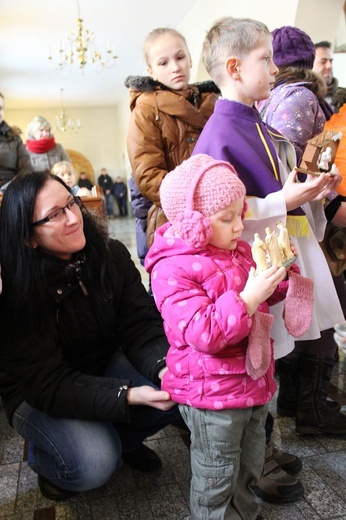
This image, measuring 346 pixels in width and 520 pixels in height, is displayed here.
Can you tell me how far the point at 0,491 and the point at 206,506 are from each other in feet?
2.85

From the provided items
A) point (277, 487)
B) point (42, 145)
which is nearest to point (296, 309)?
point (277, 487)

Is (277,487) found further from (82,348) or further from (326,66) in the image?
(326,66)

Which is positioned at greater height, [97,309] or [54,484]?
[97,309]

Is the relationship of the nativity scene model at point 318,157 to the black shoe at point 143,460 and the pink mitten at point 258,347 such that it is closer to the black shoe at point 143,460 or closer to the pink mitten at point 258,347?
the pink mitten at point 258,347

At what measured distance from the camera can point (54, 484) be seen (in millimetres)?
1635

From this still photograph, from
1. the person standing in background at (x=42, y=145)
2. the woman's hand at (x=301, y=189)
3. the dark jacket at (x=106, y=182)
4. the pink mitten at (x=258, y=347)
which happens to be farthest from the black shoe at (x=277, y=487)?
the dark jacket at (x=106, y=182)

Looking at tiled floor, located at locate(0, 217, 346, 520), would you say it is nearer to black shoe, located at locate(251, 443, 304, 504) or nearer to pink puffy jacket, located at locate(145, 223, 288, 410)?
black shoe, located at locate(251, 443, 304, 504)

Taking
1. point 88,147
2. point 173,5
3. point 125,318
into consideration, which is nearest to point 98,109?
point 88,147

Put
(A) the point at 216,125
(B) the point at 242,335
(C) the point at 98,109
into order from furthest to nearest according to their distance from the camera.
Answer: (C) the point at 98,109 < (A) the point at 216,125 < (B) the point at 242,335

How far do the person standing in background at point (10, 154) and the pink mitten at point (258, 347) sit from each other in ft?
8.86

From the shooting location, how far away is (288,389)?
81.0 inches

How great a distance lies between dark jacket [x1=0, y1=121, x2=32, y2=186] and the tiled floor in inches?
83.6

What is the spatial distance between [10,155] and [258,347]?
283 cm

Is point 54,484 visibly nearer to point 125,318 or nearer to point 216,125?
point 125,318
